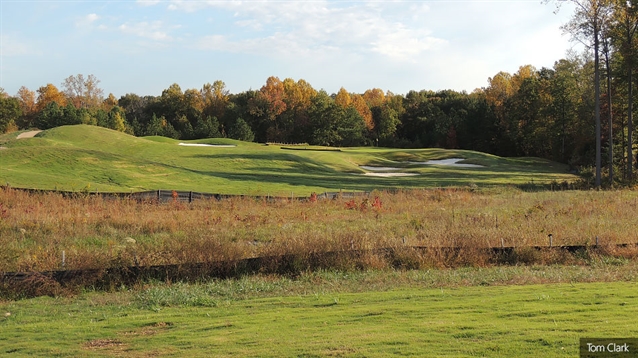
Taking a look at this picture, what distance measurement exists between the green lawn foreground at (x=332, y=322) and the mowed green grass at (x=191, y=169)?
16731 millimetres

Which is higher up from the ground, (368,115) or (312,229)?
(368,115)

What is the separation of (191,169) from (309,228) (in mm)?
22142

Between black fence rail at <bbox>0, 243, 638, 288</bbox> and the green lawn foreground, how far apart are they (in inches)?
30.6

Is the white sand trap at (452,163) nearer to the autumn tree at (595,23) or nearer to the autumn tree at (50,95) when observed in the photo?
the autumn tree at (595,23)

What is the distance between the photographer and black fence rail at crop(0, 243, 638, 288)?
1196cm

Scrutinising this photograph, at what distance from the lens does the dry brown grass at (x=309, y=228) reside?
1361 cm

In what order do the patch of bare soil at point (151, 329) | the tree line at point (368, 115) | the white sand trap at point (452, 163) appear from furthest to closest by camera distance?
the tree line at point (368, 115), the white sand trap at point (452, 163), the patch of bare soil at point (151, 329)

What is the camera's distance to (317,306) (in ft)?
31.3

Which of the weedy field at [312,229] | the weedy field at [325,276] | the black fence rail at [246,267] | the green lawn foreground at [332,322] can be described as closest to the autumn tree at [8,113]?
the weedy field at [325,276]

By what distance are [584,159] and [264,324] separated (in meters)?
59.9

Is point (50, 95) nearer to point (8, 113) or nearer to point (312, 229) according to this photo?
point (8, 113)

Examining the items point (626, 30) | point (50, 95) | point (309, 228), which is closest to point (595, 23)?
point (626, 30)

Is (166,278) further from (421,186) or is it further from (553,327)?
(421,186)

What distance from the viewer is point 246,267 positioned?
43.2ft
